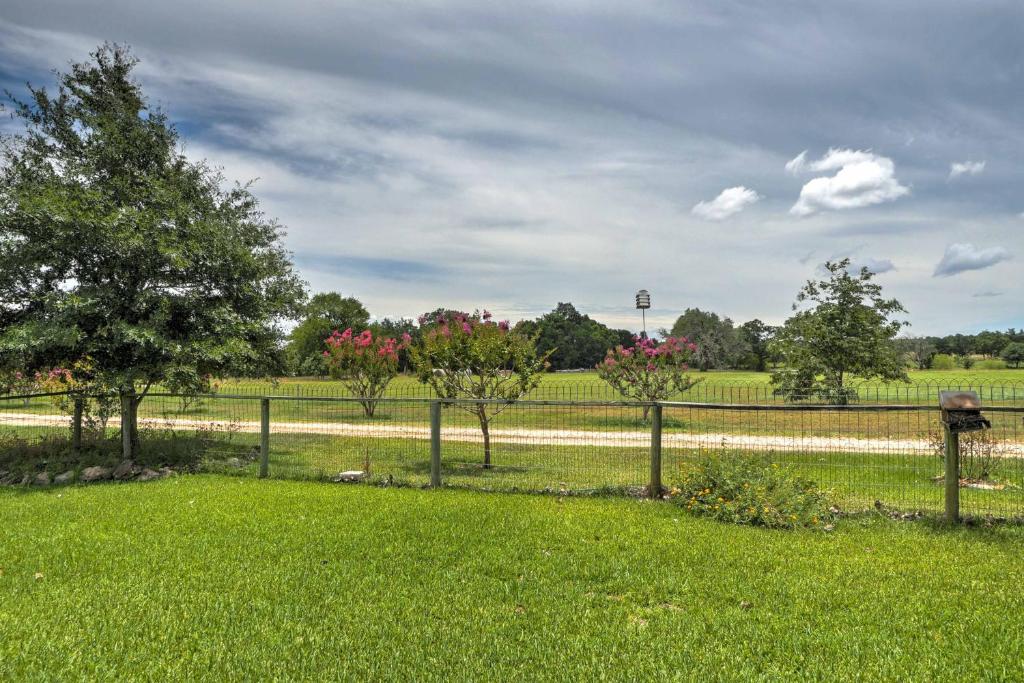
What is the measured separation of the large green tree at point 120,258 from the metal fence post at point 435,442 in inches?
160

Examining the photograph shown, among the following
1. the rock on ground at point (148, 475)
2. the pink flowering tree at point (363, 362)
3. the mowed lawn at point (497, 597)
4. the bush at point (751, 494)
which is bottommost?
the rock on ground at point (148, 475)

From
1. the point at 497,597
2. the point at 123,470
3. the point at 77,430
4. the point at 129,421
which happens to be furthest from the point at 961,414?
the point at 77,430

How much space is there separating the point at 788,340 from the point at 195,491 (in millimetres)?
18927

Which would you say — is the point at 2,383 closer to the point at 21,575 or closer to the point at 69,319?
the point at 69,319

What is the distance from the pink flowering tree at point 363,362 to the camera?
71.5 feet

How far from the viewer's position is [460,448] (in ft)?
38.5

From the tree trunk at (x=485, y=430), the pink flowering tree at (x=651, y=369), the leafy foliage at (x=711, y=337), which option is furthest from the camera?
the leafy foliage at (x=711, y=337)

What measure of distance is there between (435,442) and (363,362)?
563 inches

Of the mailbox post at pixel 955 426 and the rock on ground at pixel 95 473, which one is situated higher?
the mailbox post at pixel 955 426

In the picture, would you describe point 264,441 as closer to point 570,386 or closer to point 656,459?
point 570,386

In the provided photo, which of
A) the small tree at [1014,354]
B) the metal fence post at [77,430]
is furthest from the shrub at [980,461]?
the small tree at [1014,354]

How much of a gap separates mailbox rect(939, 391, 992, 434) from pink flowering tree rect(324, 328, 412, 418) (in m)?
17.6

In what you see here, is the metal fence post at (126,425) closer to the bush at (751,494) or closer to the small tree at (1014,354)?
the bush at (751,494)

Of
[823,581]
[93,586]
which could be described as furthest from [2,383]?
[823,581]
